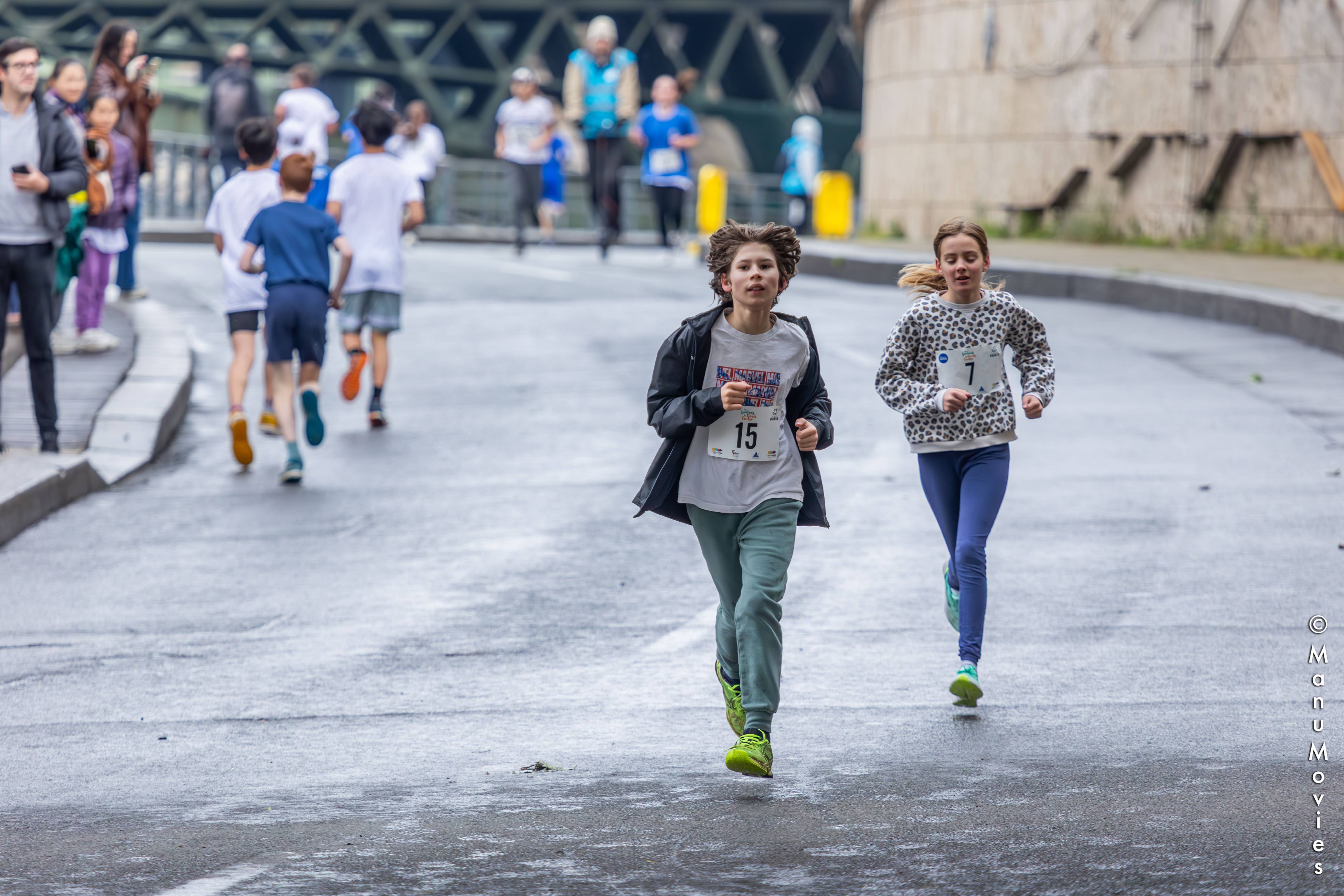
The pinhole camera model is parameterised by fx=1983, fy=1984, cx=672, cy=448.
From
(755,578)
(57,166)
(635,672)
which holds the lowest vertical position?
(635,672)

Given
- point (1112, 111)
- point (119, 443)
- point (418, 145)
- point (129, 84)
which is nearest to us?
point (119, 443)

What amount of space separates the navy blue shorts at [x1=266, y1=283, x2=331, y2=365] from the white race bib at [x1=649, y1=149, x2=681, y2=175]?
12.4 m

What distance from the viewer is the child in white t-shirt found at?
1070 cm

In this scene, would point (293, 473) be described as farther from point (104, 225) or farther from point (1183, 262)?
point (1183, 262)

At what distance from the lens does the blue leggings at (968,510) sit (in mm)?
Result: 6020

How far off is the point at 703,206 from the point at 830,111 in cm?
2227

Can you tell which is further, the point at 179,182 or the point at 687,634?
the point at 179,182

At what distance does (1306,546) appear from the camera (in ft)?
26.9

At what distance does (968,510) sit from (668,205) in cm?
1746

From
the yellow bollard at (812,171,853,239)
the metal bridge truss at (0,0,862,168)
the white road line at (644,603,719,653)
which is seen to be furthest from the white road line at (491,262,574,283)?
the metal bridge truss at (0,0,862,168)

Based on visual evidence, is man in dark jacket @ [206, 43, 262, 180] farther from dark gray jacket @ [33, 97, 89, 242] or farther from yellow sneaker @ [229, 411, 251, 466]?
dark gray jacket @ [33, 97, 89, 242]

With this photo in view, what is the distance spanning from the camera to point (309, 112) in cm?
2148

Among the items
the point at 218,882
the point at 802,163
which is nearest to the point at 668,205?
the point at 802,163

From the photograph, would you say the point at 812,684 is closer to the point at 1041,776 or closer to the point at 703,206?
the point at 1041,776
